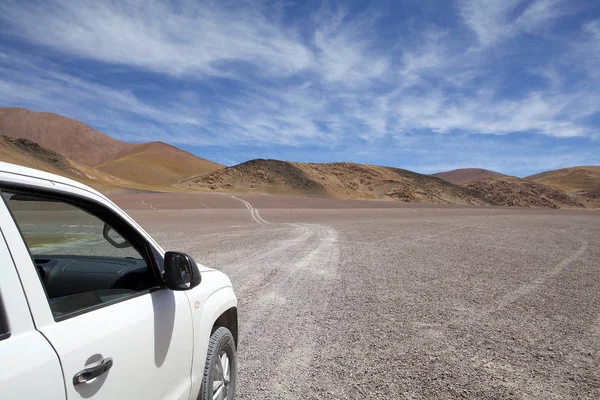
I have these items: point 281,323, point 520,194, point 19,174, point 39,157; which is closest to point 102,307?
point 19,174

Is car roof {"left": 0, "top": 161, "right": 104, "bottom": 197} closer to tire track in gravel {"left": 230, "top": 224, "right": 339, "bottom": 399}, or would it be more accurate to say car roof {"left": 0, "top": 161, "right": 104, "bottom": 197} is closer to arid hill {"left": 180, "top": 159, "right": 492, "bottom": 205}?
tire track in gravel {"left": 230, "top": 224, "right": 339, "bottom": 399}

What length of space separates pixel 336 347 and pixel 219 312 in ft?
7.54

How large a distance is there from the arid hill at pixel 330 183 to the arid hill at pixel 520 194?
15218mm

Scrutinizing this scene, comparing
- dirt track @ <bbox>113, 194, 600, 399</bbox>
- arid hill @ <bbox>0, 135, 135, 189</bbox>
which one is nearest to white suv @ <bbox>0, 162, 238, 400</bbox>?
dirt track @ <bbox>113, 194, 600, 399</bbox>

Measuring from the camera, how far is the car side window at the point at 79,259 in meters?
1.94

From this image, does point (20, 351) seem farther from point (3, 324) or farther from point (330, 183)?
point (330, 183)

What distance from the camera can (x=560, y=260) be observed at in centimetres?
1214

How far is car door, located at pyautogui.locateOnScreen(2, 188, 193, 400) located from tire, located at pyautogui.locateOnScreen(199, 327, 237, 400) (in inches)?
11.9

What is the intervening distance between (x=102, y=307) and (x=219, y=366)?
1375 millimetres

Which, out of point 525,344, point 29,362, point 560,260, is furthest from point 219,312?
point 560,260

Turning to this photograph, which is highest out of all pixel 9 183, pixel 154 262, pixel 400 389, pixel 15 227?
pixel 9 183

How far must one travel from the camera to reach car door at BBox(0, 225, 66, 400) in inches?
54.3

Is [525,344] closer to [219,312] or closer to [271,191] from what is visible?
[219,312]

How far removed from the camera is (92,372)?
5.56ft
